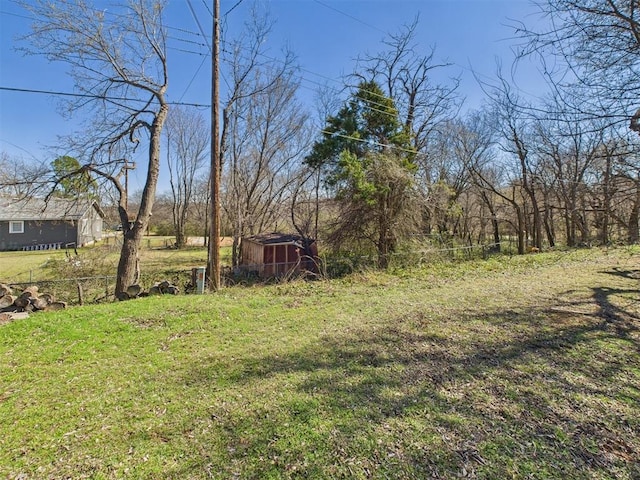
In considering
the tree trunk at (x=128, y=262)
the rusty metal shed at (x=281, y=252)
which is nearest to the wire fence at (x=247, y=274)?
the rusty metal shed at (x=281, y=252)

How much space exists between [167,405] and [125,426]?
373 mm

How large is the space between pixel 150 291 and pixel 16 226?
22.9 meters

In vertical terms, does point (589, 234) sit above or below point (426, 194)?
below

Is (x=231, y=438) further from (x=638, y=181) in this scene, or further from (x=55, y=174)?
(x=55, y=174)

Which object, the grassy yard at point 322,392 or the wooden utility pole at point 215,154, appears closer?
the grassy yard at point 322,392

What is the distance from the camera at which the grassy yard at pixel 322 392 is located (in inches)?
88.7

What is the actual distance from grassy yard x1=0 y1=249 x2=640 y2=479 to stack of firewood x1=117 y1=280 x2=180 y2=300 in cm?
127

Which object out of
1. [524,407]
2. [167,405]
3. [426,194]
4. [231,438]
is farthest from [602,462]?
[426,194]

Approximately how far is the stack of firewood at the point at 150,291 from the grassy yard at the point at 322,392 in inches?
50.0

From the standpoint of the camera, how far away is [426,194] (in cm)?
1163

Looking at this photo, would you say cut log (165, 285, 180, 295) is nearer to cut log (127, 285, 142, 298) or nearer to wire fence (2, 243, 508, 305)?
wire fence (2, 243, 508, 305)

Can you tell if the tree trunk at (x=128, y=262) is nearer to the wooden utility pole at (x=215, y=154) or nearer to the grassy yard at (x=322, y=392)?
the grassy yard at (x=322, y=392)

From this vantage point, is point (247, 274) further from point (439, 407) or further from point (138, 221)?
point (439, 407)

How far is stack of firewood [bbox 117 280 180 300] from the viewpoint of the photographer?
754 centimetres
